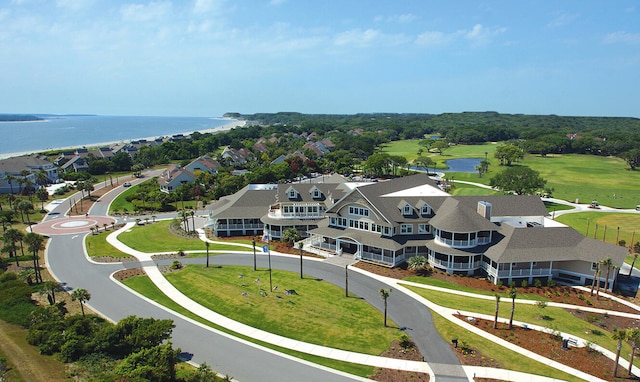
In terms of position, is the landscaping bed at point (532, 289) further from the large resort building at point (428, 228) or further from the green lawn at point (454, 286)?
the large resort building at point (428, 228)

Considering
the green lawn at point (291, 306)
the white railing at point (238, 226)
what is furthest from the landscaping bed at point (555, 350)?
the white railing at point (238, 226)

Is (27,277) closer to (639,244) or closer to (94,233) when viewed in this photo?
(94,233)

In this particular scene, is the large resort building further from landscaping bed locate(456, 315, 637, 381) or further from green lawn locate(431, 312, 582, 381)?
green lawn locate(431, 312, 582, 381)

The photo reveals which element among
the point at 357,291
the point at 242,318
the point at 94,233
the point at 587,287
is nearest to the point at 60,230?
the point at 94,233

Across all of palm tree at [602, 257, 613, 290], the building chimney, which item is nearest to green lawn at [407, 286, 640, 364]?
palm tree at [602, 257, 613, 290]

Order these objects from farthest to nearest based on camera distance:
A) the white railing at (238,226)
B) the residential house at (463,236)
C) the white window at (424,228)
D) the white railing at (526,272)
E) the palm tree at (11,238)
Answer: the white railing at (238,226), the white window at (424,228), the palm tree at (11,238), the residential house at (463,236), the white railing at (526,272)
